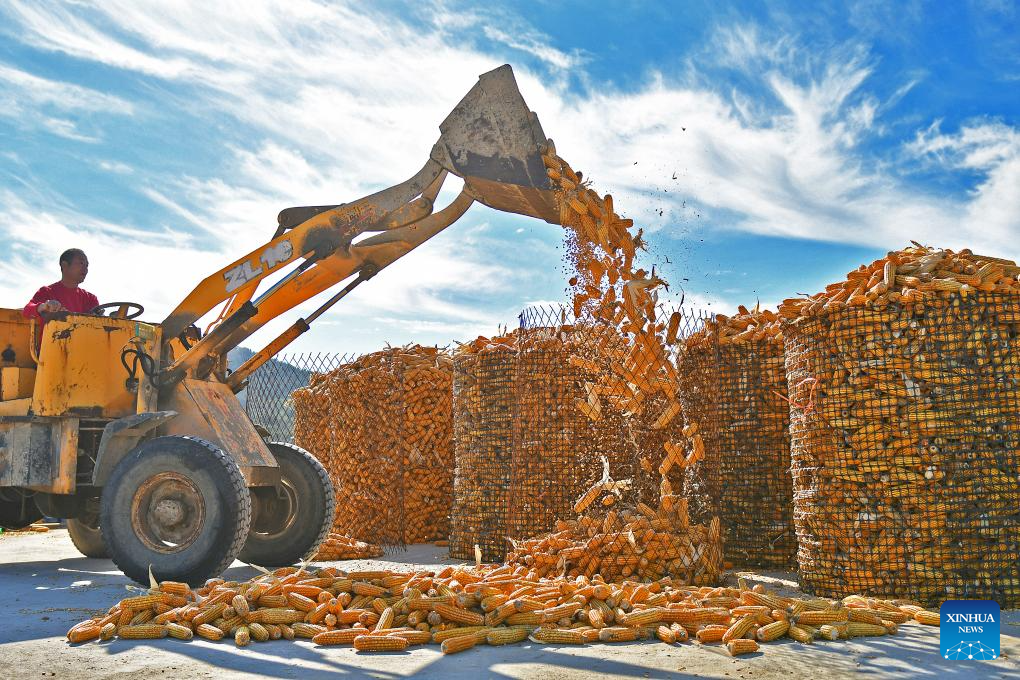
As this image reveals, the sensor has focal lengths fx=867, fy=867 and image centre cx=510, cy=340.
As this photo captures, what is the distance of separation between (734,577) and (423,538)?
4348 mm

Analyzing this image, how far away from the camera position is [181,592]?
17.6 feet

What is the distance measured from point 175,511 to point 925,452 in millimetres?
5155

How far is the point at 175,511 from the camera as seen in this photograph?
6418 mm

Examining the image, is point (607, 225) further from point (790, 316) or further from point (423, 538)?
point (423, 538)

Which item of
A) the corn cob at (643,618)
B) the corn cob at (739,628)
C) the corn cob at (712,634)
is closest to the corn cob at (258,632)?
the corn cob at (643,618)

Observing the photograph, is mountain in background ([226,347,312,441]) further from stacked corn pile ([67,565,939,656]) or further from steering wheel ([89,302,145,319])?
stacked corn pile ([67,565,939,656])

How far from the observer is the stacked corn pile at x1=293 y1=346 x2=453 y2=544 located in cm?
979

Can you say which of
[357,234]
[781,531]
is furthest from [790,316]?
[357,234]

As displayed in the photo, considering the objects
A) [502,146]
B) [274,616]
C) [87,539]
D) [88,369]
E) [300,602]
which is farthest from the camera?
[87,539]

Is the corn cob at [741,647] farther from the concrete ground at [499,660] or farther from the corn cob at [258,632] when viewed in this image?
the corn cob at [258,632]

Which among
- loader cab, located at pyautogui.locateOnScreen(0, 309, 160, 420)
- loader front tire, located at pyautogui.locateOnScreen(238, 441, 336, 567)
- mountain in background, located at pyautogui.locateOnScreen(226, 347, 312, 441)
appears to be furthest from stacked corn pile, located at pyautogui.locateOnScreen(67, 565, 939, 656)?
mountain in background, located at pyautogui.locateOnScreen(226, 347, 312, 441)

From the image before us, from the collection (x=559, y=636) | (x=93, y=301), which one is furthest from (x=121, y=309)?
(x=559, y=636)

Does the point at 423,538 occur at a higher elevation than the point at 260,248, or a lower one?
lower

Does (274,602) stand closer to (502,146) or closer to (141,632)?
(141,632)
